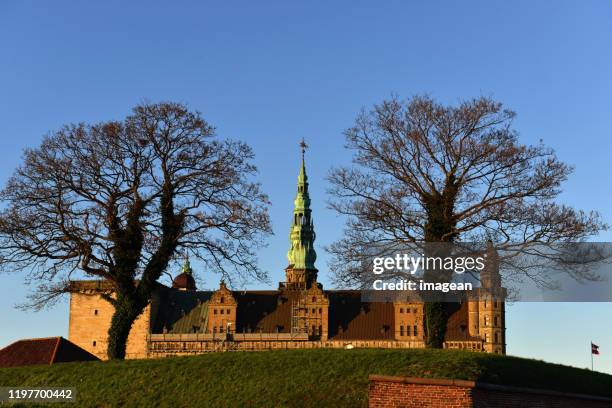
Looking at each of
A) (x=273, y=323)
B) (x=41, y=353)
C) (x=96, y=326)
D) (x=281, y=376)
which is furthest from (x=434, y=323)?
(x=96, y=326)

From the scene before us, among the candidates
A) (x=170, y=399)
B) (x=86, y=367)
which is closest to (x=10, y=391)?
(x=86, y=367)

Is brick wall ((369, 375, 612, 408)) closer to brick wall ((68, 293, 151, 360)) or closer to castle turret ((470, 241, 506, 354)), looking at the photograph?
castle turret ((470, 241, 506, 354))

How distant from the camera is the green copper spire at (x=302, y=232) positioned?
131375mm

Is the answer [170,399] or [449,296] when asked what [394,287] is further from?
[170,399]

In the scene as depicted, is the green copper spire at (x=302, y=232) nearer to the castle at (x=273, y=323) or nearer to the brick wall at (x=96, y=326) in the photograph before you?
the castle at (x=273, y=323)

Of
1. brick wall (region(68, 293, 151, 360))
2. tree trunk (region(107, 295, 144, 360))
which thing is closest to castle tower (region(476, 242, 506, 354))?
brick wall (region(68, 293, 151, 360))

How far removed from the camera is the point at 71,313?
11325 cm

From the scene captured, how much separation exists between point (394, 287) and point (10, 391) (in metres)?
15.7

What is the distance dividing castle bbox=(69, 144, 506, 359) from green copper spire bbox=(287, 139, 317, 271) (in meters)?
14.8

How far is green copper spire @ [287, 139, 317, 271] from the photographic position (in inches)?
5172

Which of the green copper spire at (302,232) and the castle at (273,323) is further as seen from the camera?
the green copper spire at (302,232)

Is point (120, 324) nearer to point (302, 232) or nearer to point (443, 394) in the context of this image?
point (443, 394)

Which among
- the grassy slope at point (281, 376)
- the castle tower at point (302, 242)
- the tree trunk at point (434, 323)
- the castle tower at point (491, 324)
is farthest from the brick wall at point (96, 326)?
the grassy slope at point (281, 376)

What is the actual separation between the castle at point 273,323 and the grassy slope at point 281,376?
240ft
